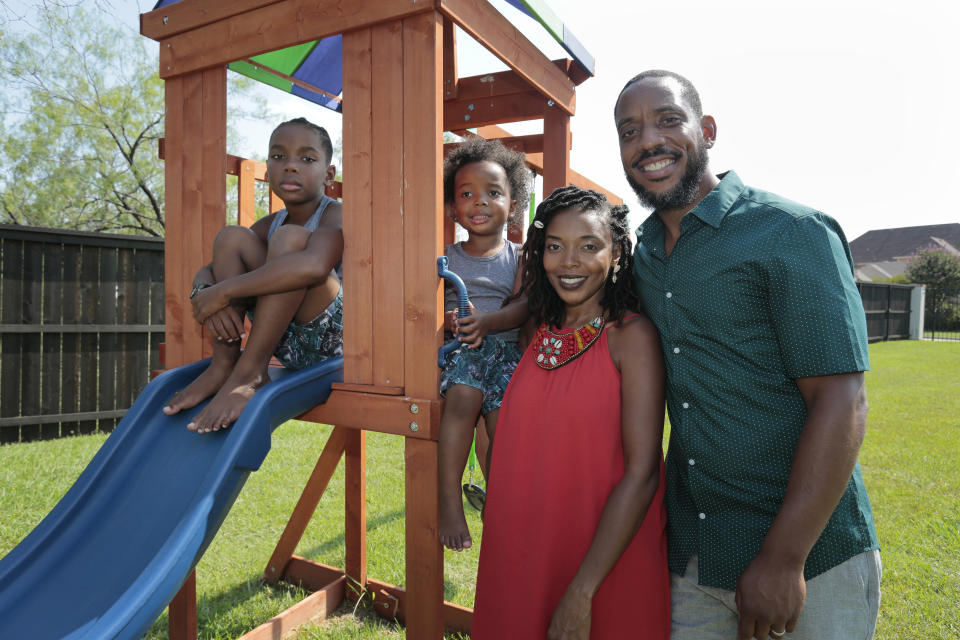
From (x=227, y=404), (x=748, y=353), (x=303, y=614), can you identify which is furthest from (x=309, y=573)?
(x=748, y=353)

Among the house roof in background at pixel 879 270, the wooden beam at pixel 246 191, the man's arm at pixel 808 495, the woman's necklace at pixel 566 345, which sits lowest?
the man's arm at pixel 808 495

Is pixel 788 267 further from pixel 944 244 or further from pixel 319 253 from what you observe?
pixel 944 244

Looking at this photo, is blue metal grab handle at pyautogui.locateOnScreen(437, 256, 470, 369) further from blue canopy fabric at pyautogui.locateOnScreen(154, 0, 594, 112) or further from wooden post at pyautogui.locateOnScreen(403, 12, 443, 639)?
blue canopy fabric at pyautogui.locateOnScreen(154, 0, 594, 112)

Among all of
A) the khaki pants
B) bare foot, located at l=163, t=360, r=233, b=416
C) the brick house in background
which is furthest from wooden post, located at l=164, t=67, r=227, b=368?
the brick house in background

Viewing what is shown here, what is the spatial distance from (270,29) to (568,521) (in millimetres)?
2174

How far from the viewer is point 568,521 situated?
1677 millimetres

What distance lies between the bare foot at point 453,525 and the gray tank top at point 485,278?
77 cm

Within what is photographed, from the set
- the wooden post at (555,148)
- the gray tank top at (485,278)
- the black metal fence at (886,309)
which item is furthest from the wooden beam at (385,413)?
the black metal fence at (886,309)

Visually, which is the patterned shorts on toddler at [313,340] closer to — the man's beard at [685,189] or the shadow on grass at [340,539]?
the man's beard at [685,189]

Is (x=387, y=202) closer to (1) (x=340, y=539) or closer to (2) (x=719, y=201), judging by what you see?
(2) (x=719, y=201)

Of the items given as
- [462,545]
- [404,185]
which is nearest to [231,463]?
[462,545]

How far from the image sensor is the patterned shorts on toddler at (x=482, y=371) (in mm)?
2115

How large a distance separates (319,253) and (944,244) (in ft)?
190

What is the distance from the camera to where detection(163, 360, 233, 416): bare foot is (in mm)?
2369
